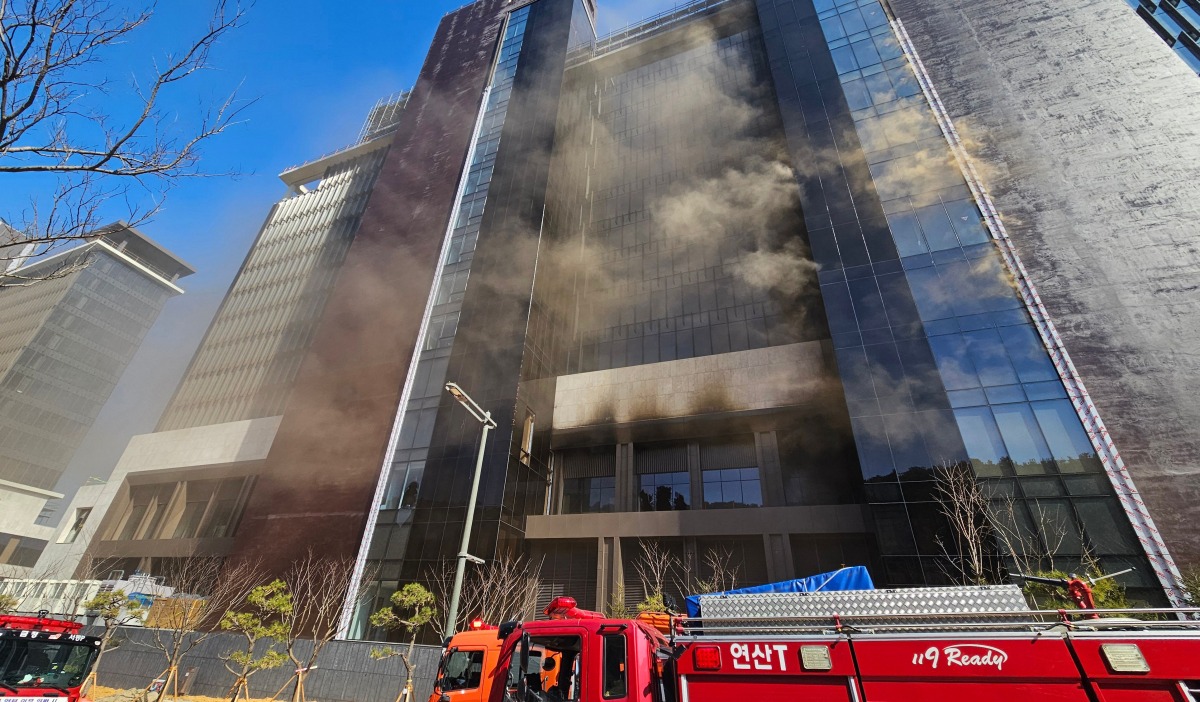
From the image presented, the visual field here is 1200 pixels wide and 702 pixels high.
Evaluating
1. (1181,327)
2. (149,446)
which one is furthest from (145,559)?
(1181,327)

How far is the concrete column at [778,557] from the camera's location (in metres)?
21.4

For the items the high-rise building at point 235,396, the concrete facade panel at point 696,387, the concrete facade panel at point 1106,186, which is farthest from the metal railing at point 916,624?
the high-rise building at point 235,396

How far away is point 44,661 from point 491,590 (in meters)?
13.3

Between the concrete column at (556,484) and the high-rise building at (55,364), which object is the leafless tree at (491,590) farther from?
the high-rise building at (55,364)

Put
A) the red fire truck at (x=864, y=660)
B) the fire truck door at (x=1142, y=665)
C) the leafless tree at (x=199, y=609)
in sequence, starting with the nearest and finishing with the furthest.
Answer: the fire truck door at (x=1142, y=665) < the red fire truck at (x=864, y=660) < the leafless tree at (x=199, y=609)

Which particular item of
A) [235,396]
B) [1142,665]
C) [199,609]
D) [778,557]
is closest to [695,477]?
[778,557]

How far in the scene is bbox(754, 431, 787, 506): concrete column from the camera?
24.2m

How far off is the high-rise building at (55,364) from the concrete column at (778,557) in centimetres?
10025

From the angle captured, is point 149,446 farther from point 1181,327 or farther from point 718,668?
point 1181,327

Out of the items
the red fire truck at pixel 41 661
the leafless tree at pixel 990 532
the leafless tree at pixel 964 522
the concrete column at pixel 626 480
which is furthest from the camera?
the concrete column at pixel 626 480

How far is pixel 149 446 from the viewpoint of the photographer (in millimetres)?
41375

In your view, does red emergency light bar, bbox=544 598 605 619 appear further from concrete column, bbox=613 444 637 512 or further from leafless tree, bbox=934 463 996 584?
concrete column, bbox=613 444 637 512

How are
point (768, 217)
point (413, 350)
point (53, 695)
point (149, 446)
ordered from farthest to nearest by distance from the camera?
point (149, 446), point (768, 217), point (413, 350), point (53, 695)

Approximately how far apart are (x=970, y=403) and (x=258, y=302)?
60.2 metres
